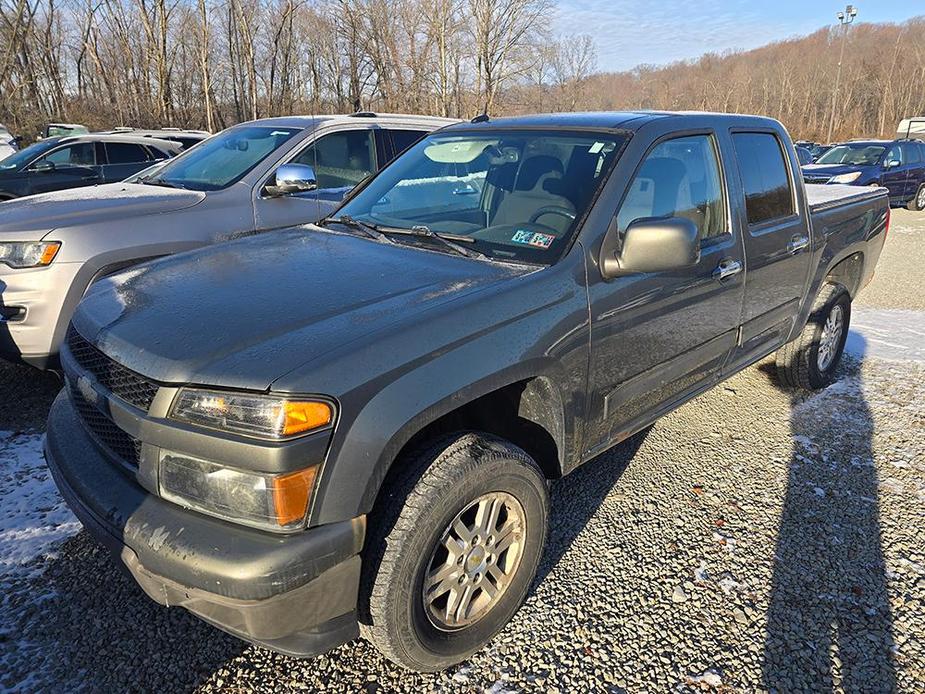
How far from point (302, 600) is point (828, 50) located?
7570 cm

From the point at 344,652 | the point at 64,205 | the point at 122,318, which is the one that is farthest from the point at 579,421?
the point at 64,205

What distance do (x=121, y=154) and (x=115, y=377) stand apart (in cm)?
1108

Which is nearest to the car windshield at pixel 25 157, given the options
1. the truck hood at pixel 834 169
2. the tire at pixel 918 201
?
the truck hood at pixel 834 169

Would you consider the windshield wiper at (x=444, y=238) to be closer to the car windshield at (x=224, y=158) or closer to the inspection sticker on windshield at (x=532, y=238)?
the inspection sticker on windshield at (x=532, y=238)

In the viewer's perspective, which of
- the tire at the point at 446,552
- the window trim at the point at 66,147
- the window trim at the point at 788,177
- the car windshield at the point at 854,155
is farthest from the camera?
the car windshield at the point at 854,155

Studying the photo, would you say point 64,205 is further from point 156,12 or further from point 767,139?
point 156,12

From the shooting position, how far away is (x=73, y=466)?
7.05 ft

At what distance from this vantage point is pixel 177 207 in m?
4.58

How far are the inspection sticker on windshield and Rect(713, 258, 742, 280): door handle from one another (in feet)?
3.36

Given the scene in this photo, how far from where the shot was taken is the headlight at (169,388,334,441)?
66.9 inches

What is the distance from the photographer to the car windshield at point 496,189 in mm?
2654

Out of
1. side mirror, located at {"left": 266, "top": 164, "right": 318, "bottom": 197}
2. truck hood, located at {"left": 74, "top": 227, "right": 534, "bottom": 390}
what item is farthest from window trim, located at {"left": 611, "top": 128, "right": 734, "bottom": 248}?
side mirror, located at {"left": 266, "top": 164, "right": 318, "bottom": 197}

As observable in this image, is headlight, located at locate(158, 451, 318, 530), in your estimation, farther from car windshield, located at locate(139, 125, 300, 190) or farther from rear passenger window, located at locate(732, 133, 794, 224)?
car windshield, located at locate(139, 125, 300, 190)

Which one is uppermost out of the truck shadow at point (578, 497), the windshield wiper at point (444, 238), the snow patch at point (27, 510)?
the windshield wiper at point (444, 238)
